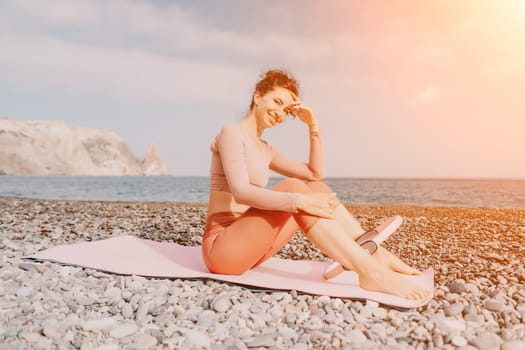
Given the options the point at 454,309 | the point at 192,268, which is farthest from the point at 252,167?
the point at 454,309

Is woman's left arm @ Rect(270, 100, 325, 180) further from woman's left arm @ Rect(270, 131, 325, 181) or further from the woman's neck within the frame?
the woman's neck

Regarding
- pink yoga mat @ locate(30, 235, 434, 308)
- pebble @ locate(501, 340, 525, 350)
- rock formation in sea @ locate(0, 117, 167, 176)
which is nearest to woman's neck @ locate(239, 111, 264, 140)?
pink yoga mat @ locate(30, 235, 434, 308)

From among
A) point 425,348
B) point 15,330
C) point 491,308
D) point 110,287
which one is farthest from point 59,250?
point 491,308

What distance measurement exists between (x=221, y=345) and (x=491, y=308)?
2.01 metres

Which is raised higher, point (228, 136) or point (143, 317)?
point (228, 136)

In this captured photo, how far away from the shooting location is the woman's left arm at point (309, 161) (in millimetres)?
4172

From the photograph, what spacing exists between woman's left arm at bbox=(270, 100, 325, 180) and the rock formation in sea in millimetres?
74537

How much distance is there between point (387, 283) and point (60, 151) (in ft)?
260

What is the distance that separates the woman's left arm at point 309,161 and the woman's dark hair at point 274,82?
0.31m

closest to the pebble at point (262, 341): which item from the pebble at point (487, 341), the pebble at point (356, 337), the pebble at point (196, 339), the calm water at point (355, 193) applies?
the pebble at point (196, 339)

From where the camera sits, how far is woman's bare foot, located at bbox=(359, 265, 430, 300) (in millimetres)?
3510

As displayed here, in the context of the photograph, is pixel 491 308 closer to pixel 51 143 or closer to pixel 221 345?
pixel 221 345

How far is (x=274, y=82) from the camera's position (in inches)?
150

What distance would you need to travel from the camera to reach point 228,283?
3.93 meters
